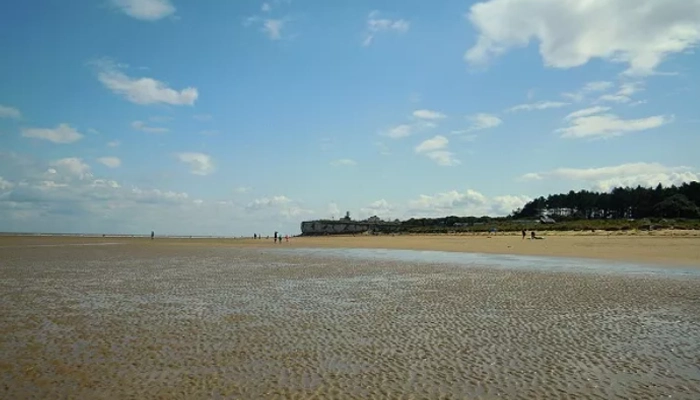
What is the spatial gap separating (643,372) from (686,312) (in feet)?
23.1

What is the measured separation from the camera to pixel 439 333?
1115cm

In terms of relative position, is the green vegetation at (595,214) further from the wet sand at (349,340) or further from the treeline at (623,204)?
the wet sand at (349,340)

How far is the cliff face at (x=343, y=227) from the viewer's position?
144350 mm

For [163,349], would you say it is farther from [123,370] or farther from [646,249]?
[646,249]

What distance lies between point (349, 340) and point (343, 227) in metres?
138

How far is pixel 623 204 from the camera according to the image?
12569 cm

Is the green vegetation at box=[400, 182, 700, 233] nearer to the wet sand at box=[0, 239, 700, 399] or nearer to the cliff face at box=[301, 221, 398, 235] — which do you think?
the cliff face at box=[301, 221, 398, 235]

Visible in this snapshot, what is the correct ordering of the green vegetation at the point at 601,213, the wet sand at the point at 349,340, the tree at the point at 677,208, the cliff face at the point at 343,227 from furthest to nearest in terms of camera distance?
the cliff face at the point at 343,227, the tree at the point at 677,208, the green vegetation at the point at 601,213, the wet sand at the point at 349,340

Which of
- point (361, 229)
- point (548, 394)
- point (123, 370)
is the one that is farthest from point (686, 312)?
point (361, 229)

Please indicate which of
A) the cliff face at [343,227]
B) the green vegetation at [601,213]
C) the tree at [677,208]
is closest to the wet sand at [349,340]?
the green vegetation at [601,213]

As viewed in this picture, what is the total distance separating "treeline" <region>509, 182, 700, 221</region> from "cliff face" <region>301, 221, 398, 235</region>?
41423 millimetres

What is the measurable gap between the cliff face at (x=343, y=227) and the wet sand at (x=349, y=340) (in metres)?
124

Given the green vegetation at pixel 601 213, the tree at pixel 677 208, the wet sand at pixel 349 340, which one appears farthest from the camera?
the tree at pixel 677 208

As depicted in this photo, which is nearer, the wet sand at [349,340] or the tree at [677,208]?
the wet sand at [349,340]
